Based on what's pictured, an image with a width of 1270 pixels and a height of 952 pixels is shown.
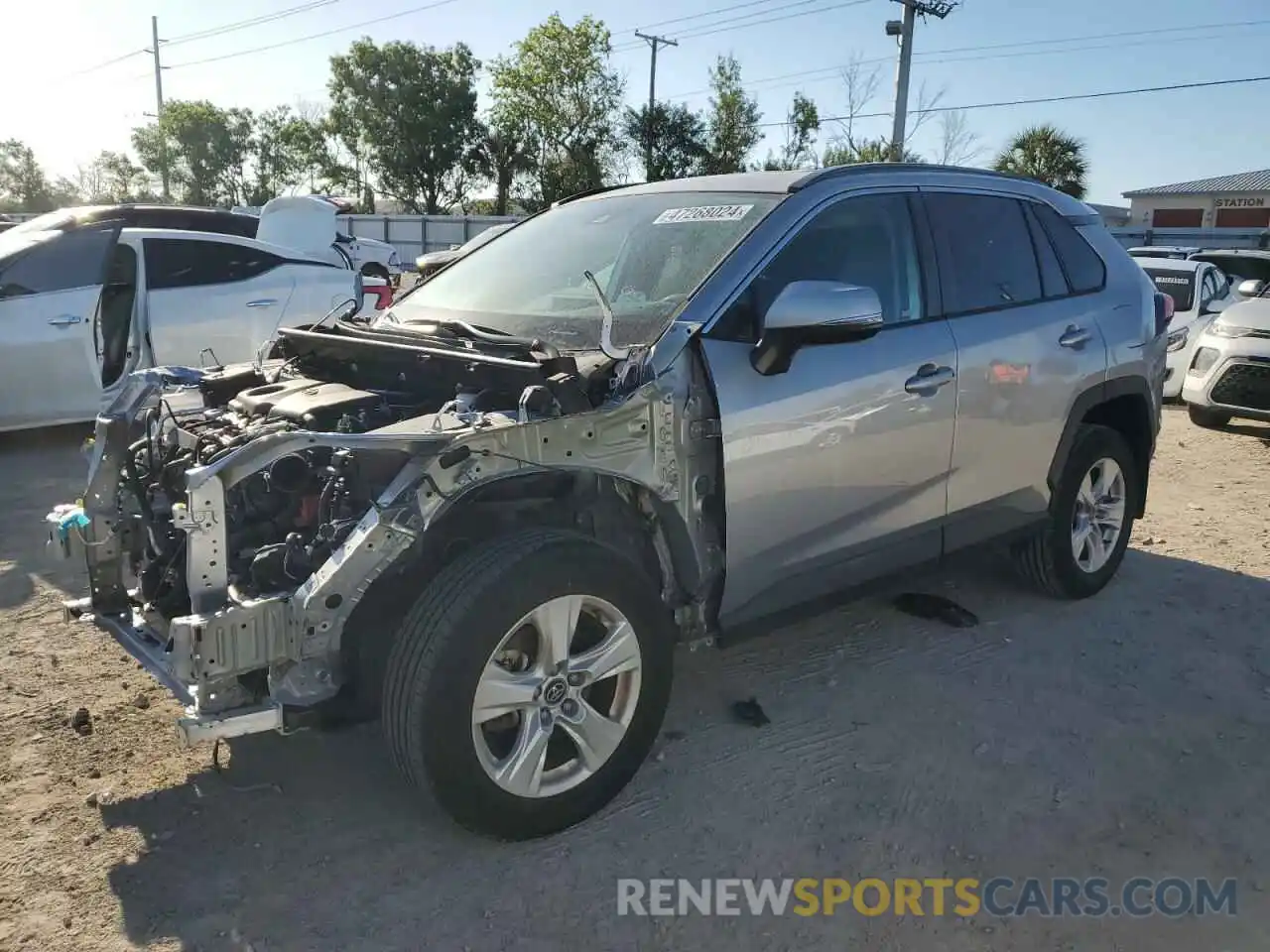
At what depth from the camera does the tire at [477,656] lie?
2.60 metres

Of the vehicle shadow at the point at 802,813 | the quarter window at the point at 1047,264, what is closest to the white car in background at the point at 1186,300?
the quarter window at the point at 1047,264

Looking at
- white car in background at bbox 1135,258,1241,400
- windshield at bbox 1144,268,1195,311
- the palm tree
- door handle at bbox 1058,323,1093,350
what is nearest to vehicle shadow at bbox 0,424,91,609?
door handle at bbox 1058,323,1093,350

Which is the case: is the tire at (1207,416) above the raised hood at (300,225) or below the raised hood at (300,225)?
below

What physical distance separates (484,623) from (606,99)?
4291 centimetres

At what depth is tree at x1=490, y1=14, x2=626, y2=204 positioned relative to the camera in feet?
137

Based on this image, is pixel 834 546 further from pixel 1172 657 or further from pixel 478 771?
pixel 1172 657

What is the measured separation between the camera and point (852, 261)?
370 cm

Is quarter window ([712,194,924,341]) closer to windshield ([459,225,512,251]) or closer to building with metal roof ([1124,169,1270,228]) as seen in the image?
windshield ([459,225,512,251])

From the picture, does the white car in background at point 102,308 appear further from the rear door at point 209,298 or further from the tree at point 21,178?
the tree at point 21,178

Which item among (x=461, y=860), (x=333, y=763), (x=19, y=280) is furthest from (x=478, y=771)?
(x=19, y=280)

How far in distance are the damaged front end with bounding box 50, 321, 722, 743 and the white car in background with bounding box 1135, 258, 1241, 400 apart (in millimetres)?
9519

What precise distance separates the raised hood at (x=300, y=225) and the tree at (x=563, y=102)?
31956mm

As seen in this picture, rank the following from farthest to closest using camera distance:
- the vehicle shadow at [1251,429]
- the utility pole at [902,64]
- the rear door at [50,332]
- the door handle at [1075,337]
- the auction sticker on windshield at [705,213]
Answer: the utility pole at [902,64] → the vehicle shadow at [1251,429] → the rear door at [50,332] → the door handle at [1075,337] → the auction sticker on windshield at [705,213]

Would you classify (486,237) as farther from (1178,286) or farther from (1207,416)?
(1178,286)
